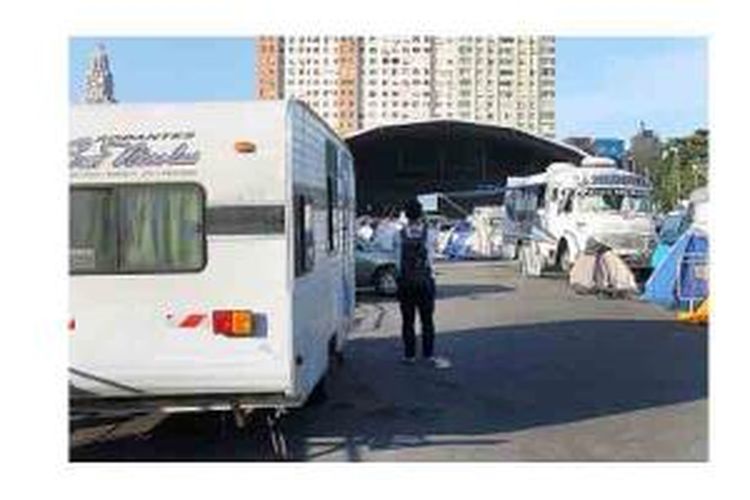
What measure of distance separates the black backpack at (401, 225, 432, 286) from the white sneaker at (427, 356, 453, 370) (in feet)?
2.99

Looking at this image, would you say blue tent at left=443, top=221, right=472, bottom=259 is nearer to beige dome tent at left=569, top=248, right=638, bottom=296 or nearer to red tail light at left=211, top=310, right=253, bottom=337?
beige dome tent at left=569, top=248, right=638, bottom=296

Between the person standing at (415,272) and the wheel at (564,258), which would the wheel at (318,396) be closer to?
the person standing at (415,272)

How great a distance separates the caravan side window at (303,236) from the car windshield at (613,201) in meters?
19.3

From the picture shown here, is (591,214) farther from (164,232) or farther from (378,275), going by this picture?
(164,232)

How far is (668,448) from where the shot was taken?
932 centimetres

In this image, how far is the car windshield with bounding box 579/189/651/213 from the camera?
28.0 meters

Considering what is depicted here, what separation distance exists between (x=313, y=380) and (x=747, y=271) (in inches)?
129

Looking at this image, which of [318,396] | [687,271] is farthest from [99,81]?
[687,271]

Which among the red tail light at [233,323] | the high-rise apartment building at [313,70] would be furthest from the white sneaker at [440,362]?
the red tail light at [233,323]

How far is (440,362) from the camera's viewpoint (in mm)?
13695

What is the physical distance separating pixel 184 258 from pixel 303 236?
940 millimetres

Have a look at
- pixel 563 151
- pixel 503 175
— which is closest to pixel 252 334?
pixel 563 151

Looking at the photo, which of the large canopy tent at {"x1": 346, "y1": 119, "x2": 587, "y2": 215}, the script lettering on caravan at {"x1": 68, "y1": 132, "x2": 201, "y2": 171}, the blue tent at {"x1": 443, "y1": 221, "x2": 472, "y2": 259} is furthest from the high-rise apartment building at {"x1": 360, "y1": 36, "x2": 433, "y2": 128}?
the blue tent at {"x1": 443, "y1": 221, "x2": 472, "y2": 259}
